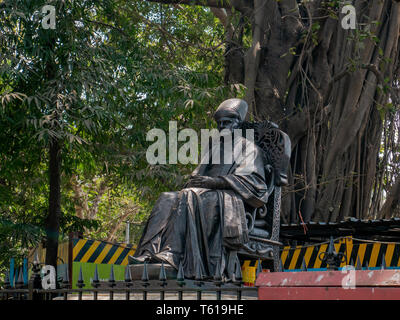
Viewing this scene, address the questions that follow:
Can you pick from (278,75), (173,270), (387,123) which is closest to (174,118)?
(278,75)

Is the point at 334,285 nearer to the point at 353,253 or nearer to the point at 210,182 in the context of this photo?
the point at 210,182

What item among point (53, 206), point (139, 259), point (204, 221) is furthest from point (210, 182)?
point (53, 206)

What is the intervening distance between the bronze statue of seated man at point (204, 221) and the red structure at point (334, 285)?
255 centimetres

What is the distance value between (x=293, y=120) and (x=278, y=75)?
696mm

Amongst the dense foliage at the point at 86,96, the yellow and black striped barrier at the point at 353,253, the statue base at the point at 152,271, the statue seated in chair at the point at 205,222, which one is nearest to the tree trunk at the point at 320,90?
the dense foliage at the point at 86,96

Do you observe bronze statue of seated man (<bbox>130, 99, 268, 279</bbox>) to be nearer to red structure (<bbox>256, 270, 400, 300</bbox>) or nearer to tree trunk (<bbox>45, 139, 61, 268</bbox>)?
tree trunk (<bbox>45, 139, 61, 268</bbox>)

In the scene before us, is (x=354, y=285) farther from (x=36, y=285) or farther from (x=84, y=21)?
(x=84, y=21)

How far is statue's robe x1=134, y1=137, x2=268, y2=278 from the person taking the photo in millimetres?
5656

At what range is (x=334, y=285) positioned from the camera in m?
2.72

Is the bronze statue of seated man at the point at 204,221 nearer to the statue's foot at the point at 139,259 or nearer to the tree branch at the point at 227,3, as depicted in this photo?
the statue's foot at the point at 139,259

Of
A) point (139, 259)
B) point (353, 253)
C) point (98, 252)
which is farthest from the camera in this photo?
point (98, 252)

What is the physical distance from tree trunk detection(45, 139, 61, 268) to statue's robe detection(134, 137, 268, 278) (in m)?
2.41

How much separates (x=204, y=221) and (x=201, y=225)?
0.05 m

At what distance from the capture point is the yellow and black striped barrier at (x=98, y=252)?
870cm
